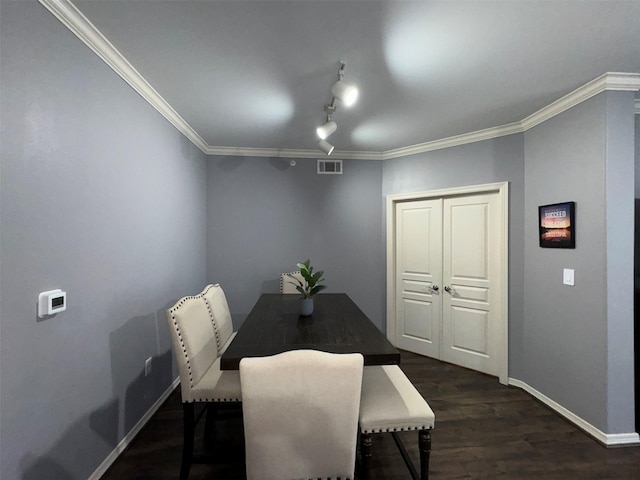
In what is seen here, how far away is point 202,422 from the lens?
2191mm

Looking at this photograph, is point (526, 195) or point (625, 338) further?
point (526, 195)

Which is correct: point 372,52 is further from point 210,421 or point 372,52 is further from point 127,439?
point 127,439

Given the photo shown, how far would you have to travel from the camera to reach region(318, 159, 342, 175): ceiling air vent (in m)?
3.69

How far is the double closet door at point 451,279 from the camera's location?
296 centimetres

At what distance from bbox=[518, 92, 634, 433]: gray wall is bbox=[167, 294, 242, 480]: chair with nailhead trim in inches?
102

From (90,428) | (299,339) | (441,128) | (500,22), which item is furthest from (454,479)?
(441,128)

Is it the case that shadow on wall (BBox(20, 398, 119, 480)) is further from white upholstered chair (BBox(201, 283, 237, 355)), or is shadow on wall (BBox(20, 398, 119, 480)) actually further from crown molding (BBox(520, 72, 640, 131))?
crown molding (BBox(520, 72, 640, 131))

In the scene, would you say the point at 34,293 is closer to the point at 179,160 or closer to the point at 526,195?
the point at 179,160

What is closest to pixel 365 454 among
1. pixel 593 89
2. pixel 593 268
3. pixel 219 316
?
pixel 219 316

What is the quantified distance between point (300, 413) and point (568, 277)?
7.93ft

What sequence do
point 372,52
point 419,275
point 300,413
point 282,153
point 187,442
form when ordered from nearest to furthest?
point 300,413 < point 187,442 < point 372,52 < point 419,275 < point 282,153

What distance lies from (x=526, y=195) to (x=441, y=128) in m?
1.06

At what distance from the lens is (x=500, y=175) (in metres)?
2.85

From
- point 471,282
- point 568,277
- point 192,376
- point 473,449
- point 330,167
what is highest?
point 330,167
